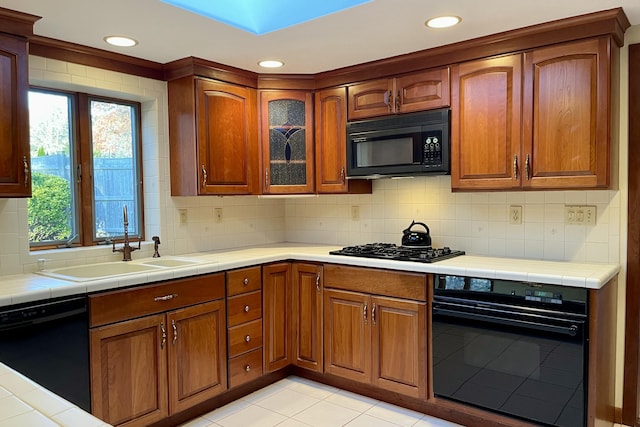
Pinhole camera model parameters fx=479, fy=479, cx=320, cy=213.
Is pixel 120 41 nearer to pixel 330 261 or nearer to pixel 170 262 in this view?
pixel 170 262

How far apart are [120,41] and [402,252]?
209cm

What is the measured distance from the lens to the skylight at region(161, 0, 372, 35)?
7.64ft

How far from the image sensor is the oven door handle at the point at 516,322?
2.25 m

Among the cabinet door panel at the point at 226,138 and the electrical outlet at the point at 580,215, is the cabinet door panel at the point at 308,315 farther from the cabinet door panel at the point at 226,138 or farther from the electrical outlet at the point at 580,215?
the electrical outlet at the point at 580,215

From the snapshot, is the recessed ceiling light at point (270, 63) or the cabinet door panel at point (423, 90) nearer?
the cabinet door panel at point (423, 90)

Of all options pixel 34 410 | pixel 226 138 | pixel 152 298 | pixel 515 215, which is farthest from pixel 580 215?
pixel 34 410

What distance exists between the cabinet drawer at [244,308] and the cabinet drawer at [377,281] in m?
0.46

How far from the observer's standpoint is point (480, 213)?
10.3 feet

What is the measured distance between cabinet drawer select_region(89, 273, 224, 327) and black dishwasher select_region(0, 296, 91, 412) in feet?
0.27

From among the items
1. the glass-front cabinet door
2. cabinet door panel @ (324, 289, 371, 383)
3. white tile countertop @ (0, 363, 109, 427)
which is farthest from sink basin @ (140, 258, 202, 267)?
white tile countertop @ (0, 363, 109, 427)

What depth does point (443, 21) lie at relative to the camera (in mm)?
2467

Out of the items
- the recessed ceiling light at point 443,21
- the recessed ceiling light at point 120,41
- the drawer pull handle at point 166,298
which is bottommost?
the drawer pull handle at point 166,298

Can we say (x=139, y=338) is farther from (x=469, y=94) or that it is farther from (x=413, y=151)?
(x=469, y=94)

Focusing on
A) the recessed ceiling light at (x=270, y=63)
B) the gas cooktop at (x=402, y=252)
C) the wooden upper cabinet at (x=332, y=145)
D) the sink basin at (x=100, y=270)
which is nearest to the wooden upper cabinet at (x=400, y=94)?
the wooden upper cabinet at (x=332, y=145)
